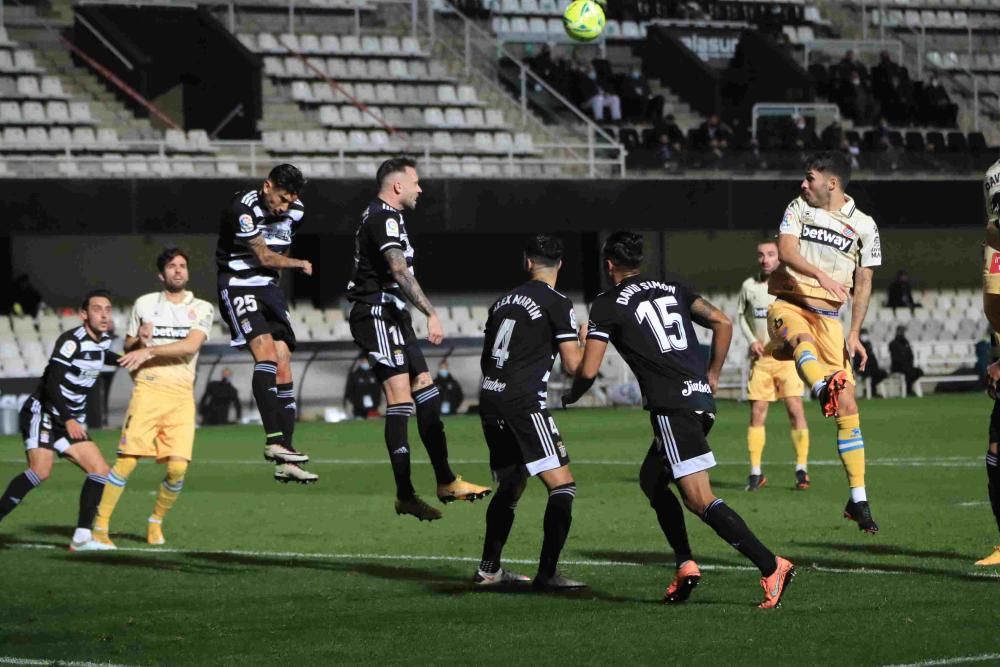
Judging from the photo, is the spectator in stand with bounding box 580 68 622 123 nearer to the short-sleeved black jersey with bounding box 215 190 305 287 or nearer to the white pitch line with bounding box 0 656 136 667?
the short-sleeved black jersey with bounding box 215 190 305 287

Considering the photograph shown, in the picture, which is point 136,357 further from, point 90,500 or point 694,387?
point 694,387

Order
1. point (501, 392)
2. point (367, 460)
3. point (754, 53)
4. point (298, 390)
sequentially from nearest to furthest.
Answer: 1. point (501, 392)
2. point (367, 460)
3. point (298, 390)
4. point (754, 53)

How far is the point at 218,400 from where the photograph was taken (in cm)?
3166

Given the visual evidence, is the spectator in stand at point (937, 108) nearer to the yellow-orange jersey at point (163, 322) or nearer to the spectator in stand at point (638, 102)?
the spectator in stand at point (638, 102)

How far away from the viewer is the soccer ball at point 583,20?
3444 centimetres

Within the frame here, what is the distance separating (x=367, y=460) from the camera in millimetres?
23250

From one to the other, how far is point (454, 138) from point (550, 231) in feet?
11.0

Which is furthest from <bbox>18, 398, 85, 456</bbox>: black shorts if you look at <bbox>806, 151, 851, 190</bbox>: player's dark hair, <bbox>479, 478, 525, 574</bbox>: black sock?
<bbox>806, 151, 851, 190</bbox>: player's dark hair

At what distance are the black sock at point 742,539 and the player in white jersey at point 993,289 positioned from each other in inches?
73.1

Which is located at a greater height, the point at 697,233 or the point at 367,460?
the point at 697,233

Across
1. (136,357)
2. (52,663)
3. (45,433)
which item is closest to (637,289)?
(52,663)

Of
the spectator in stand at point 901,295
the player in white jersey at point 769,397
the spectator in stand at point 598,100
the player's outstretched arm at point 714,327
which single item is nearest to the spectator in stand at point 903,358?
the spectator in stand at point 901,295

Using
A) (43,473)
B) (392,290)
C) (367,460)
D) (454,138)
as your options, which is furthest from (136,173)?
(392,290)

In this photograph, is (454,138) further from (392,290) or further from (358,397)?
(392,290)
